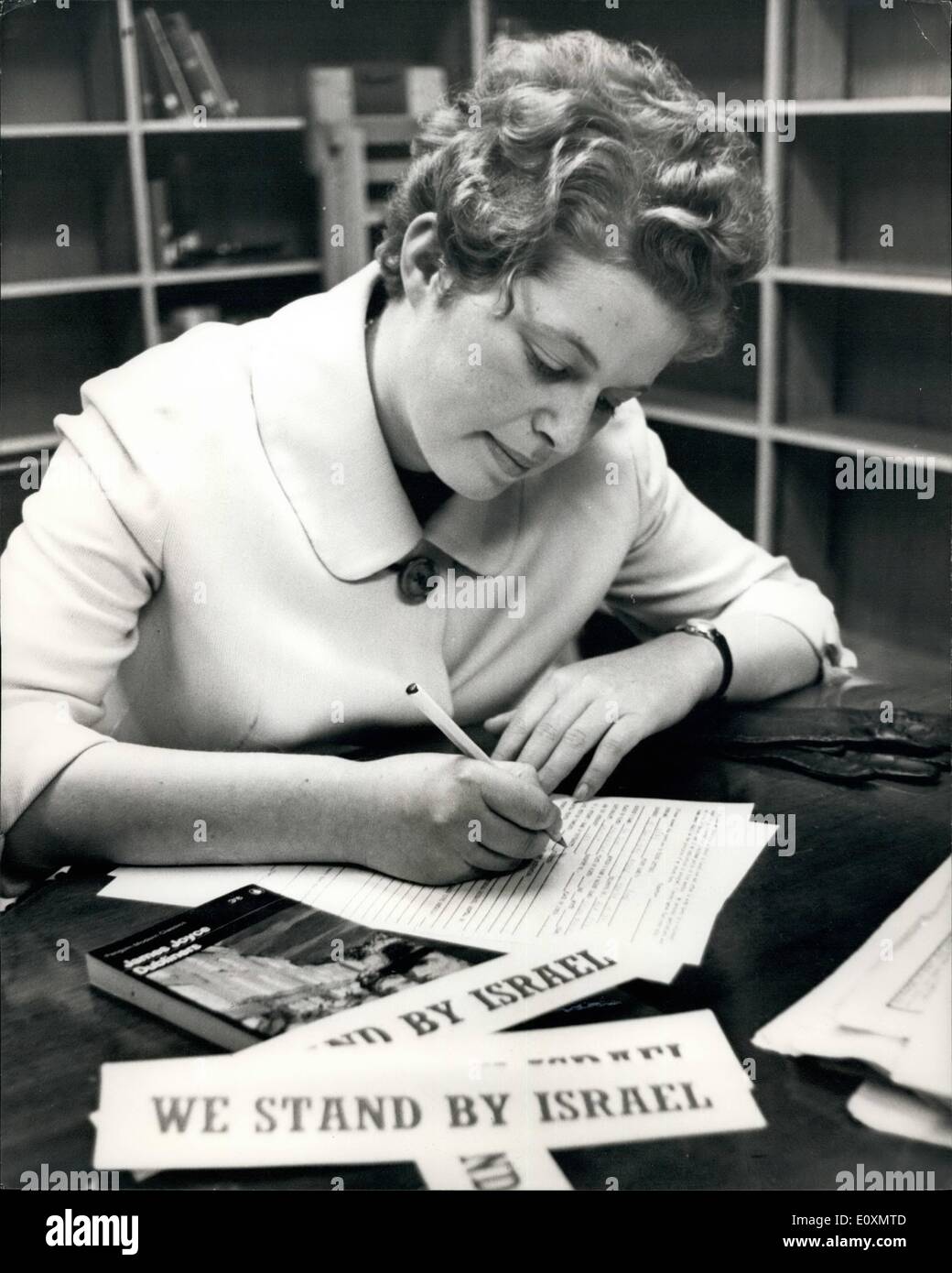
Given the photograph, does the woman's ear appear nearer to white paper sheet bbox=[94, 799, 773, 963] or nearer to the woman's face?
the woman's face

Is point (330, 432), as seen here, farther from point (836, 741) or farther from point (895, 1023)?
point (895, 1023)

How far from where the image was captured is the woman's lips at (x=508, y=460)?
1.16 m

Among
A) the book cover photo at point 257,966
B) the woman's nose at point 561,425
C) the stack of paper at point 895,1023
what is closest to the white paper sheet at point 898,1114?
the stack of paper at point 895,1023

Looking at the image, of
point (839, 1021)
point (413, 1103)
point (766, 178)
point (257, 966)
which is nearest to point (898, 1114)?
point (839, 1021)

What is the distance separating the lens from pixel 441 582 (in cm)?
126

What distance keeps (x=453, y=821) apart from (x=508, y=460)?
372 mm

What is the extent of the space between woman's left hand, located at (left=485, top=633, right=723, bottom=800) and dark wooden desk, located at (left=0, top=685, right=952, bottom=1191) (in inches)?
3.4

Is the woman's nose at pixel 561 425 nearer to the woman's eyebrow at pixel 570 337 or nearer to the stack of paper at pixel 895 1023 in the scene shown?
the woman's eyebrow at pixel 570 337

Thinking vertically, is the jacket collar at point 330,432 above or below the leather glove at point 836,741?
above

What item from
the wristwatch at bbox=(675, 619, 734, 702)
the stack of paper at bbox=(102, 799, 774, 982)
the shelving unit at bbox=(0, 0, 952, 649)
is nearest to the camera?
the stack of paper at bbox=(102, 799, 774, 982)

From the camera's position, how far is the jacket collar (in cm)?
118

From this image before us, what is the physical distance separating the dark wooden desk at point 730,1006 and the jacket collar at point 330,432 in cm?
38

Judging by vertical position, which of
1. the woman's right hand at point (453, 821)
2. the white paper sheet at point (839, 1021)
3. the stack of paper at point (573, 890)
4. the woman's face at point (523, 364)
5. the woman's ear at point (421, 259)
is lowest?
the white paper sheet at point (839, 1021)

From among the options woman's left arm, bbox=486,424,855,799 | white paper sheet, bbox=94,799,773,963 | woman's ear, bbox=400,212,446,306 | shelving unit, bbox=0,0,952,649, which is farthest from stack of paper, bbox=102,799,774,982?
woman's ear, bbox=400,212,446,306
